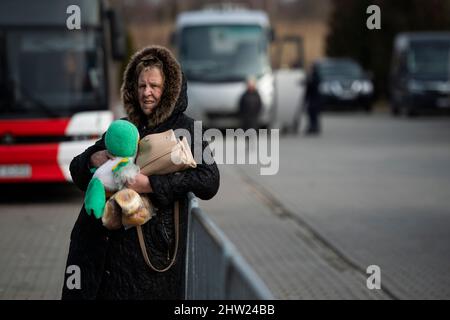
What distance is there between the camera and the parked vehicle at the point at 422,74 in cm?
3997

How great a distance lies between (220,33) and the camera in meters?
30.7

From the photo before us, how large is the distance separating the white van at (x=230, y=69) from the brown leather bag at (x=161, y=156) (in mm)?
23956

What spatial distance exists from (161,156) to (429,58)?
3697 cm

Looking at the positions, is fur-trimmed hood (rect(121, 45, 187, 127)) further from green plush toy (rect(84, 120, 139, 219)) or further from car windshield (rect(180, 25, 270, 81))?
car windshield (rect(180, 25, 270, 81))

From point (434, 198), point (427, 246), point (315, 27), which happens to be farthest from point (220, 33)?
point (315, 27)

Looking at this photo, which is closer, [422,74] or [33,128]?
[33,128]

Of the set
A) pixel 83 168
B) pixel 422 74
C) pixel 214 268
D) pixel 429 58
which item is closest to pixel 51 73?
pixel 83 168

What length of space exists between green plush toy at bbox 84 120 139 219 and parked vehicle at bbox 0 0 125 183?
9400mm

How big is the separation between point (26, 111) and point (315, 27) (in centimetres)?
7630

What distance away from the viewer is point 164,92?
17.4 feet

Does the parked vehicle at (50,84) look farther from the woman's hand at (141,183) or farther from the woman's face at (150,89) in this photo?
the woman's hand at (141,183)

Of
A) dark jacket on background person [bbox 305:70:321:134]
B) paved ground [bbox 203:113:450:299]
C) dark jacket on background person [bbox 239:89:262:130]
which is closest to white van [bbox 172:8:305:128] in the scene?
dark jacket on background person [bbox 305:70:321:134]

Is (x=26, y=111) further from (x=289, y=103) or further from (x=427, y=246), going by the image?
(x=289, y=103)

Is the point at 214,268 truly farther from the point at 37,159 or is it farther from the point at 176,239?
the point at 37,159
